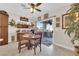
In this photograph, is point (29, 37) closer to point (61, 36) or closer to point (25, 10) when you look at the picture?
point (25, 10)

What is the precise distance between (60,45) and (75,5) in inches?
35.5

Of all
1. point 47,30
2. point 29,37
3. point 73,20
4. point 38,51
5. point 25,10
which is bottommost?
point 38,51

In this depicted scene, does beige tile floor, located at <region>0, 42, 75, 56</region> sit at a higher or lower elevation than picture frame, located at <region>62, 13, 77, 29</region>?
lower

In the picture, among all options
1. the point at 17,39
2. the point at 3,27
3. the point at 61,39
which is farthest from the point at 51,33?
the point at 3,27

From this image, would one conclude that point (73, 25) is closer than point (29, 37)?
Yes

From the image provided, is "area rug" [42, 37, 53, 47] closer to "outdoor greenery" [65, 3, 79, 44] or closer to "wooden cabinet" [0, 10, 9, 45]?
"outdoor greenery" [65, 3, 79, 44]

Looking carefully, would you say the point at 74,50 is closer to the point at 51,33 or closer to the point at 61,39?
the point at 61,39

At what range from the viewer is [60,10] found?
3.01 metres

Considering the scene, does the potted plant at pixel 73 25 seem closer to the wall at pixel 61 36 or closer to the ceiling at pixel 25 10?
the wall at pixel 61 36

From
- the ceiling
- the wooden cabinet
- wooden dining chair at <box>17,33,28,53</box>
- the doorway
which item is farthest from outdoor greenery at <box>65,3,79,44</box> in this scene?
the wooden cabinet

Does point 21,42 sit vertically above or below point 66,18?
below

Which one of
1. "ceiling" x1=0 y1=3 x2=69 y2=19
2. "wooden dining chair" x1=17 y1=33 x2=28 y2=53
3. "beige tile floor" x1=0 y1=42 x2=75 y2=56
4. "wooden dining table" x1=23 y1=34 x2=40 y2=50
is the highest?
"ceiling" x1=0 y1=3 x2=69 y2=19

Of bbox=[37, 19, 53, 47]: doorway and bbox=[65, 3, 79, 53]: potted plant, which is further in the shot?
bbox=[37, 19, 53, 47]: doorway

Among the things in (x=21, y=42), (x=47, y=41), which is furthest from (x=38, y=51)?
(x=21, y=42)
